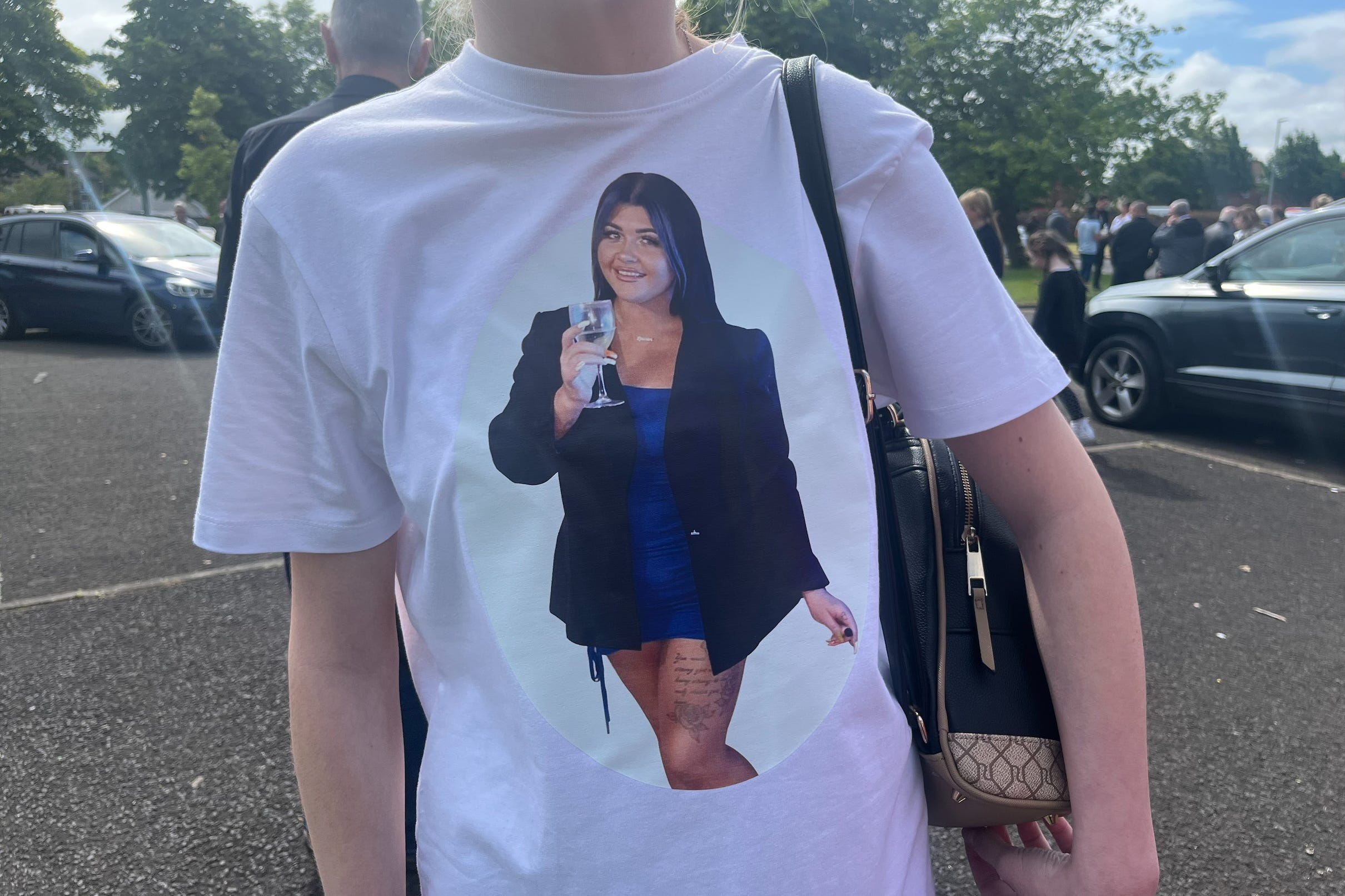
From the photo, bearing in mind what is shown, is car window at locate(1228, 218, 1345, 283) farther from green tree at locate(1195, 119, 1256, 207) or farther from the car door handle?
green tree at locate(1195, 119, 1256, 207)

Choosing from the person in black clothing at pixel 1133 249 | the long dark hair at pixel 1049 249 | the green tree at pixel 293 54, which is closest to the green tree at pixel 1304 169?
the green tree at pixel 293 54

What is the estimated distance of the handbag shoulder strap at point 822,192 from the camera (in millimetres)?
874

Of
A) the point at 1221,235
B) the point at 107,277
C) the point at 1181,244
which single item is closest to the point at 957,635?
the point at 107,277

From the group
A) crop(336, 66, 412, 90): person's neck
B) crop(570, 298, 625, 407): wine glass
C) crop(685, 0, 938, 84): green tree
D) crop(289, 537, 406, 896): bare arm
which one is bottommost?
crop(289, 537, 406, 896): bare arm

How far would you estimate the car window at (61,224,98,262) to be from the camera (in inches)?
474

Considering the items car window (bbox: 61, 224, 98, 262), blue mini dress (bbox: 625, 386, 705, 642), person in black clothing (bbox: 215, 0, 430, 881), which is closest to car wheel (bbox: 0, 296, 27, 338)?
car window (bbox: 61, 224, 98, 262)

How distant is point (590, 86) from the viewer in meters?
0.86

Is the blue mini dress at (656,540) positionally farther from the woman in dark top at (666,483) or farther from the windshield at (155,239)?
the windshield at (155,239)

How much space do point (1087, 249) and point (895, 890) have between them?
2184 centimetres

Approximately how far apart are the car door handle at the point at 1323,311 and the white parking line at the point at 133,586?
21.4 feet

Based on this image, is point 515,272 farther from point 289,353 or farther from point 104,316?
point 104,316

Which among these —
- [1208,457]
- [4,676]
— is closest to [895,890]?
[4,676]

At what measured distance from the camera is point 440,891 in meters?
0.91

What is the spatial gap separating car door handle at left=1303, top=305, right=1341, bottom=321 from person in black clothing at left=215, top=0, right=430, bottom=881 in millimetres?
6116
